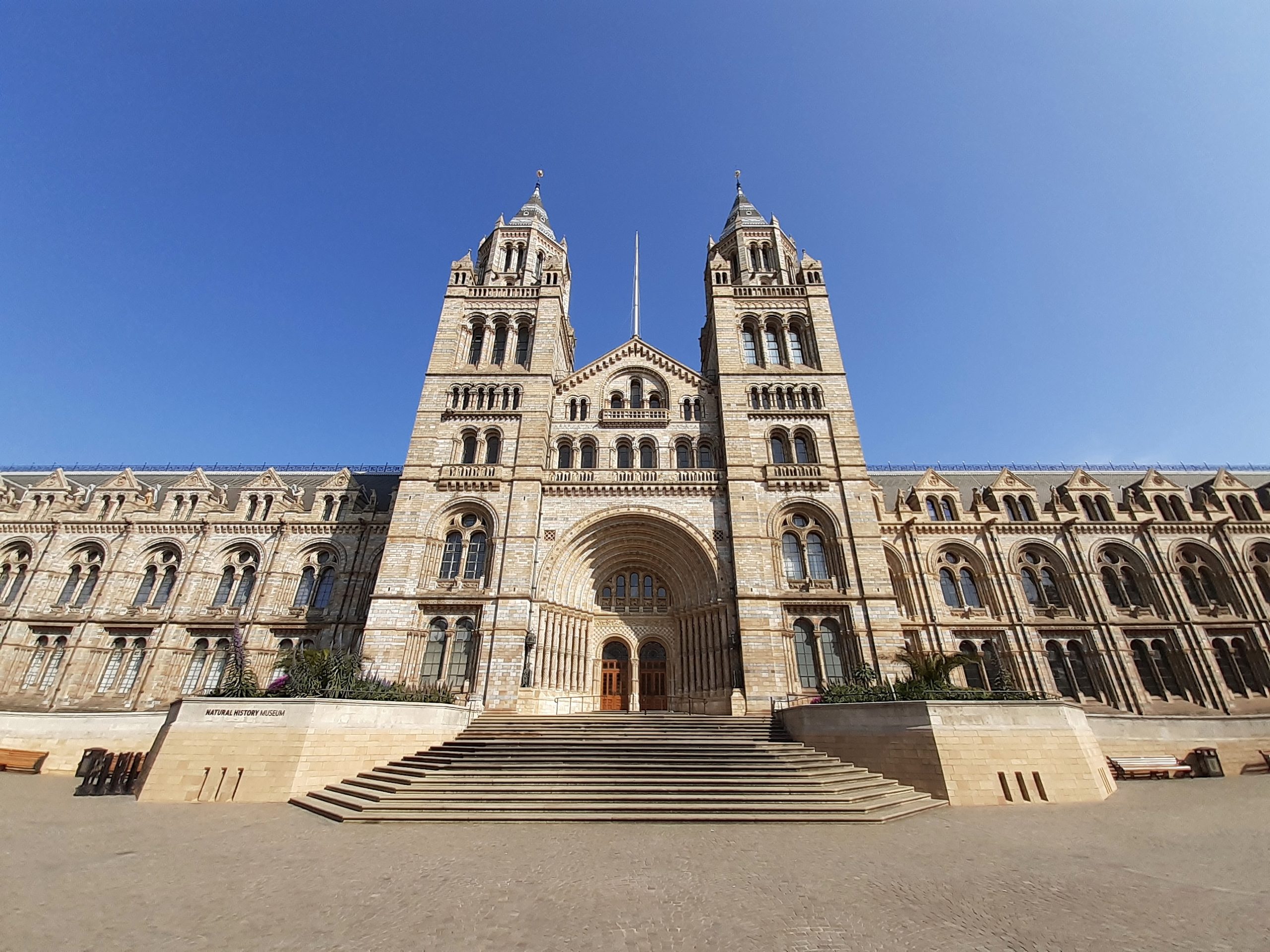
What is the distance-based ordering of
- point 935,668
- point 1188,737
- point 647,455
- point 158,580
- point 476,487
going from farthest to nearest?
point 158,580
point 647,455
point 476,487
point 1188,737
point 935,668

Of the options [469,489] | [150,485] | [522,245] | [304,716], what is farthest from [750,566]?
[150,485]

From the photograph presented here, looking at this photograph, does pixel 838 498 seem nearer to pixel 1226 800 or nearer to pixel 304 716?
pixel 1226 800

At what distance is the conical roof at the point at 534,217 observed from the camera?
32.0 meters

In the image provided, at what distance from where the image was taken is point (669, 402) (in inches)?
1056

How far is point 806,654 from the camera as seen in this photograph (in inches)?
808

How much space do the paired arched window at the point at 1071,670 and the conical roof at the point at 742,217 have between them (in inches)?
1108

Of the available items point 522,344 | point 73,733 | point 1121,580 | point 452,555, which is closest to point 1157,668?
point 1121,580

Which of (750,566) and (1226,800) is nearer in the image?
(1226,800)

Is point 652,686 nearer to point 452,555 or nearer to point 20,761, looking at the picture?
point 452,555

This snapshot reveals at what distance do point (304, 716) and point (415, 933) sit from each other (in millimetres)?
10265

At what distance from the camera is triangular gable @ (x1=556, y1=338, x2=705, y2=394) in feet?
89.8

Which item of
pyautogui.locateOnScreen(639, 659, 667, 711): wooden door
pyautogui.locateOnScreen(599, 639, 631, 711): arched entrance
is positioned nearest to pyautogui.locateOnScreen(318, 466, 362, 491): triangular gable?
pyautogui.locateOnScreen(599, 639, 631, 711): arched entrance

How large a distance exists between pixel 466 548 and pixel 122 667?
17.8 m

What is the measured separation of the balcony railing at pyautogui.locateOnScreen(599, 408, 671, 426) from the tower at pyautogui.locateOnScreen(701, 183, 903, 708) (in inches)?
123
